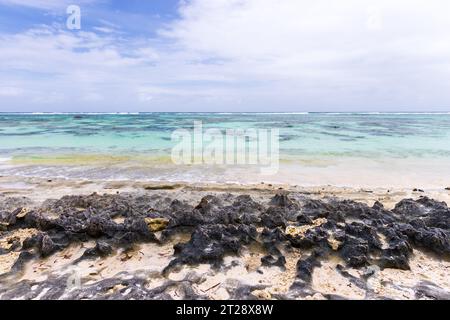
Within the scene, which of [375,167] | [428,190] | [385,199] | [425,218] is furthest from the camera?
[375,167]

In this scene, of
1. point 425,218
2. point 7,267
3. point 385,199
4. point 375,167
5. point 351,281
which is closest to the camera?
point 351,281

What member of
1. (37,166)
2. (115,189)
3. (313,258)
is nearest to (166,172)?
(115,189)

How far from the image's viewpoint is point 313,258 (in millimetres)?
3834

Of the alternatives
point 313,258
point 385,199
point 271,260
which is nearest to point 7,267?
point 271,260

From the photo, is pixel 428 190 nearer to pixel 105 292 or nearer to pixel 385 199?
pixel 385 199

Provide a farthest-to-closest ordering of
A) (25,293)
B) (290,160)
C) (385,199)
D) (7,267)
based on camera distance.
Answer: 1. (290,160)
2. (385,199)
3. (7,267)
4. (25,293)

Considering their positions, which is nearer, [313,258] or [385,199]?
[313,258]

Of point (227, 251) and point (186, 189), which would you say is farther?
point (186, 189)

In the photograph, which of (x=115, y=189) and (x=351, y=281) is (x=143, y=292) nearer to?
(x=351, y=281)

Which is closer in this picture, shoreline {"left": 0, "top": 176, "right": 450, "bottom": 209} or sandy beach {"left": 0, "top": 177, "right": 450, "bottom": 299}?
sandy beach {"left": 0, "top": 177, "right": 450, "bottom": 299}

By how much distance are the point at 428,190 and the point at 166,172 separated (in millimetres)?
6886

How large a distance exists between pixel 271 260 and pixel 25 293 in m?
2.59

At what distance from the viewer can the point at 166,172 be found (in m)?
9.81

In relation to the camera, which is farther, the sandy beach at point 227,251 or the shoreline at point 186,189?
the shoreline at point 186,189
